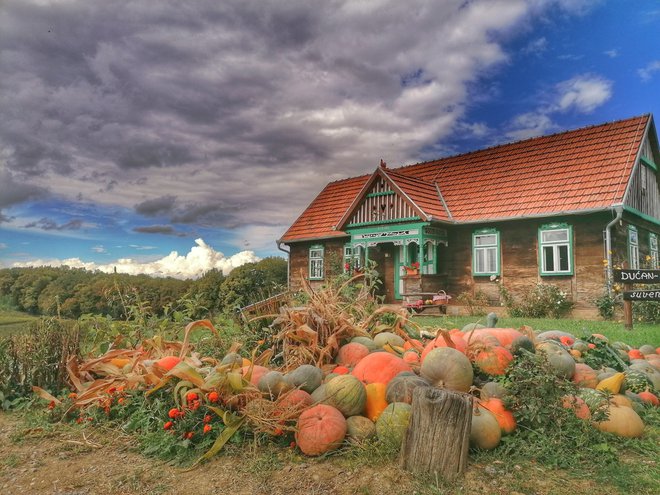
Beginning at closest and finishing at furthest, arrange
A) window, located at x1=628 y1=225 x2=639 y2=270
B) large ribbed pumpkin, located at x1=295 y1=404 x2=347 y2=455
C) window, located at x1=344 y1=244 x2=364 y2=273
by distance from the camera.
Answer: large ribbed pumpkin, located at x1=295 y1=404 x2=347 y2=455
window, located at x1=628 y1=225 x2=639 y2=270
window, located at x1=344 y1=244 x2=364 y2=273

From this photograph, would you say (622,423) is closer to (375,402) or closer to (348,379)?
(375,402)

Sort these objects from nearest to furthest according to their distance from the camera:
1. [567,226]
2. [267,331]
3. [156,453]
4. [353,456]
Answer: [353,456], [156,453], [267,331], [567,226]

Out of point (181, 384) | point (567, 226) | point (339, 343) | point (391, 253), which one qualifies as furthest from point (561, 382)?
point (391, 253)

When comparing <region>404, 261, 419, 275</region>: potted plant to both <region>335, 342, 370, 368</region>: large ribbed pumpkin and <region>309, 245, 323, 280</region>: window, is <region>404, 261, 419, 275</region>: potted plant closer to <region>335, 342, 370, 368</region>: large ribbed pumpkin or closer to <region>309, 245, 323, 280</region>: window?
<region>309, 245, 323, 280</region>: window

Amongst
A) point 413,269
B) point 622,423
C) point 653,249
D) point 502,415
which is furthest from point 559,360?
point 653,249

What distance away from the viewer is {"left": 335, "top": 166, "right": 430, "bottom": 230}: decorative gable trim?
1762cm

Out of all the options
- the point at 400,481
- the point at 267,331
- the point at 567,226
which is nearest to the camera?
the point at 400,481

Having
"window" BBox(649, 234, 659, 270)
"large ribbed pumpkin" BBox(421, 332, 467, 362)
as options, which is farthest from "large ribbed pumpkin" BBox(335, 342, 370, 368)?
"window" BBox(649, 234, 659, 270)

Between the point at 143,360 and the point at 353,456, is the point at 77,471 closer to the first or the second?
the point at 143,360

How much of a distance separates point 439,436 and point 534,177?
15491mm

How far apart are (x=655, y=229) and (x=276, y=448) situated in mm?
19669

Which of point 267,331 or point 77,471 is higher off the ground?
point 267,331

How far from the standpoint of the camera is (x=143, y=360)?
5.26 meters

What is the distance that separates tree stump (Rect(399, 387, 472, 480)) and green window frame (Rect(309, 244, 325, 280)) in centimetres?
1777
